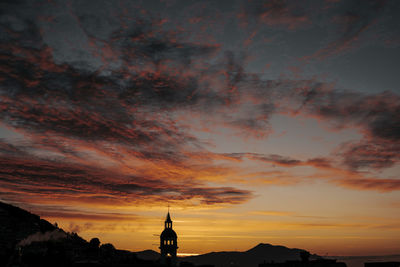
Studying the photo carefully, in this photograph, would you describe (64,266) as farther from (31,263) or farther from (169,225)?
(169,225)

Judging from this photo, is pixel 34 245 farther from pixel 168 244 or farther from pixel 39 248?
pixel 168 244

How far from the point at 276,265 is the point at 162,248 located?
33.1 meters

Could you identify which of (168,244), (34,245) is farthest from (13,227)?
(168,244)

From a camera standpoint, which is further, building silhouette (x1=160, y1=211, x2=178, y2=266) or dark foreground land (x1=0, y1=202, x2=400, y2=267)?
building silhouette (x1=160, y1=211, x2=178, y2=266)

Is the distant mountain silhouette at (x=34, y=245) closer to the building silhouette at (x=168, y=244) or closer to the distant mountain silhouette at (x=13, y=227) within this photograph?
the distant mountain silhouette at (x=13, y=227)

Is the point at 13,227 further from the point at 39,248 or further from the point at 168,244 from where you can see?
the point at 168,244

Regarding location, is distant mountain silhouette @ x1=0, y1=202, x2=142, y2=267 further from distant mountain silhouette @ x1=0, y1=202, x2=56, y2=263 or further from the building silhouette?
the building silhouette

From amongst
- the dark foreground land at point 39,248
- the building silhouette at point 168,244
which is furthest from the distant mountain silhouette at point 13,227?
the building silhouette at point 168,244

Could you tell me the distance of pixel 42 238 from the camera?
64625 mm

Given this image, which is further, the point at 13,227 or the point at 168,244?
the point at 168,244

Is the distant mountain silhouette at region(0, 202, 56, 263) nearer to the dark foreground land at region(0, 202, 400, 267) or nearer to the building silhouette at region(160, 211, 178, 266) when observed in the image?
the dark foreground land at region(0, 202, 400, 267)

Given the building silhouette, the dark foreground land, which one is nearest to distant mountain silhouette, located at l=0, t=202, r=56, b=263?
the dark foreground land

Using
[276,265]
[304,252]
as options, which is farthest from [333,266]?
[276,265]

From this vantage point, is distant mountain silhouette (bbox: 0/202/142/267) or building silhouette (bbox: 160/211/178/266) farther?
building silhouette (bbox: 160/211/178/266)
